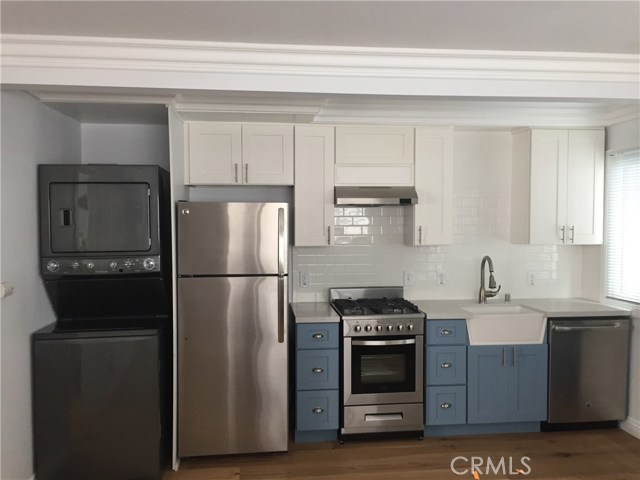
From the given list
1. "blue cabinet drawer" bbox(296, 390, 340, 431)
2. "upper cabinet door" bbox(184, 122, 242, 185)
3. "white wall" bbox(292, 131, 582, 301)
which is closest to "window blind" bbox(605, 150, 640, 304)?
"white wall" bbox(292, 131, 582, 301)

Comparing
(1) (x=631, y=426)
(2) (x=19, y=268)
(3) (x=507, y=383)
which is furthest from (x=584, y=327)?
(2) (x=19, y=268)

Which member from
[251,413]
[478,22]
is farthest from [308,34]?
[251,413]

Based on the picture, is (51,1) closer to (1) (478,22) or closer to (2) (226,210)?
(2) (226,210)

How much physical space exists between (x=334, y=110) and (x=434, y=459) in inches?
101

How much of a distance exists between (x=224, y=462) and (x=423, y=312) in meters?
1.72

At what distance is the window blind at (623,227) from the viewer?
3.68 metres

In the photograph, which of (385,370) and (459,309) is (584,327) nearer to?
(459,309)

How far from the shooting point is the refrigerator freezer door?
3.10 metres

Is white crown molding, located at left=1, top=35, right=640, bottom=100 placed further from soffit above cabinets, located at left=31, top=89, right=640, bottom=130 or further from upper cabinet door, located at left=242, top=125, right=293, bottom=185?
upper cabinet door, located at left=242, top=125, right=293, bottom=185

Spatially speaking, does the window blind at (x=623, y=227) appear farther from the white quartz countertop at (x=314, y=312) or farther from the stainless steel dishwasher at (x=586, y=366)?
the white quartz countertop at (x=314, y=312)

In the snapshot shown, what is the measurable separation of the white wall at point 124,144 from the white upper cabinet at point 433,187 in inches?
77.3

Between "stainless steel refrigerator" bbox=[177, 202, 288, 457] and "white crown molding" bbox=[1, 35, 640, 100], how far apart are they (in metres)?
0.87

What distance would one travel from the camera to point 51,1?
1.98m

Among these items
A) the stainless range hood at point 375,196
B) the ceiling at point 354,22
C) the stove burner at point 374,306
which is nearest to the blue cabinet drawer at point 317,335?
the stove burner at point 374,306
